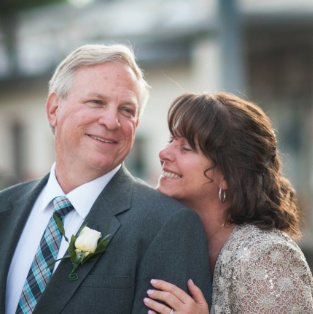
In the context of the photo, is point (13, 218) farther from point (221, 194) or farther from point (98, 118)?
point (221, 194)

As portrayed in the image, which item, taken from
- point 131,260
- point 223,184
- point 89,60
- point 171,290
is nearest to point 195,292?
point 171,290

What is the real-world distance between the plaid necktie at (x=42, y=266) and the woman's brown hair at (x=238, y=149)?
674 mm

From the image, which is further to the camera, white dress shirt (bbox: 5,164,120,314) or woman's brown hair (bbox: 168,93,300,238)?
woman's brown hair (bbox: 168,93,300,238)

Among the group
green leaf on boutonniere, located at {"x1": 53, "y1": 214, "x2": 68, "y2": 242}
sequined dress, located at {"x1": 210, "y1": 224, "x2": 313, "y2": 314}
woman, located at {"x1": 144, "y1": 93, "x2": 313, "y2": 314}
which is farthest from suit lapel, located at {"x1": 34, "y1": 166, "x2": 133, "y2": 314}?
sequined dress, located at {"x1": 210, "y1": 224, "x2": 313, "y2": 314}

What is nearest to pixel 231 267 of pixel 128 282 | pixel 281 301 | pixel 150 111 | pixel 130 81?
pixel 281 301

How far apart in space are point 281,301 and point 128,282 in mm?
673

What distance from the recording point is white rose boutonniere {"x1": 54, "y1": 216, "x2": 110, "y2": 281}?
3121 mm

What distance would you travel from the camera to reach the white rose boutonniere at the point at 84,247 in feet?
→ 10.2

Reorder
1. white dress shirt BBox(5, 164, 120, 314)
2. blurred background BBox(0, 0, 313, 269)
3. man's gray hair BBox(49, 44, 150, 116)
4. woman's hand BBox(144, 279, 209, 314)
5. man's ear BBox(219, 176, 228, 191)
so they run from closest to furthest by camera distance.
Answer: woman's hand BBox(144, 279, 209, 314), white dress shirt BBox(5, 164, 120, 314), man's gray hair BBox(49, 44, 150, 116), man's ear BBox(219, 176, 228, 191), blurred background BBox(0, 0, 313, 269)

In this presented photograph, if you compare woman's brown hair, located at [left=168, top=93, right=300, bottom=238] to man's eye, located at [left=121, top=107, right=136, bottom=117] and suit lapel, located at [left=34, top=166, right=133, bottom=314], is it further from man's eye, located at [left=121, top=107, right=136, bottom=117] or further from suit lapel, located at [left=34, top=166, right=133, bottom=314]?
suit lapel, located at [left=34, top=166, right=133, bottom=314]

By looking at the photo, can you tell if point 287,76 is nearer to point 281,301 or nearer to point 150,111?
point 150,111

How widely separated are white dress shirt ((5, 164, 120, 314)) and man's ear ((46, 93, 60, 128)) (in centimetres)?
29

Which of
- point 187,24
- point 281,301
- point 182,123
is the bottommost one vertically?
point 187,24

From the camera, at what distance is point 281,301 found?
130 inches
